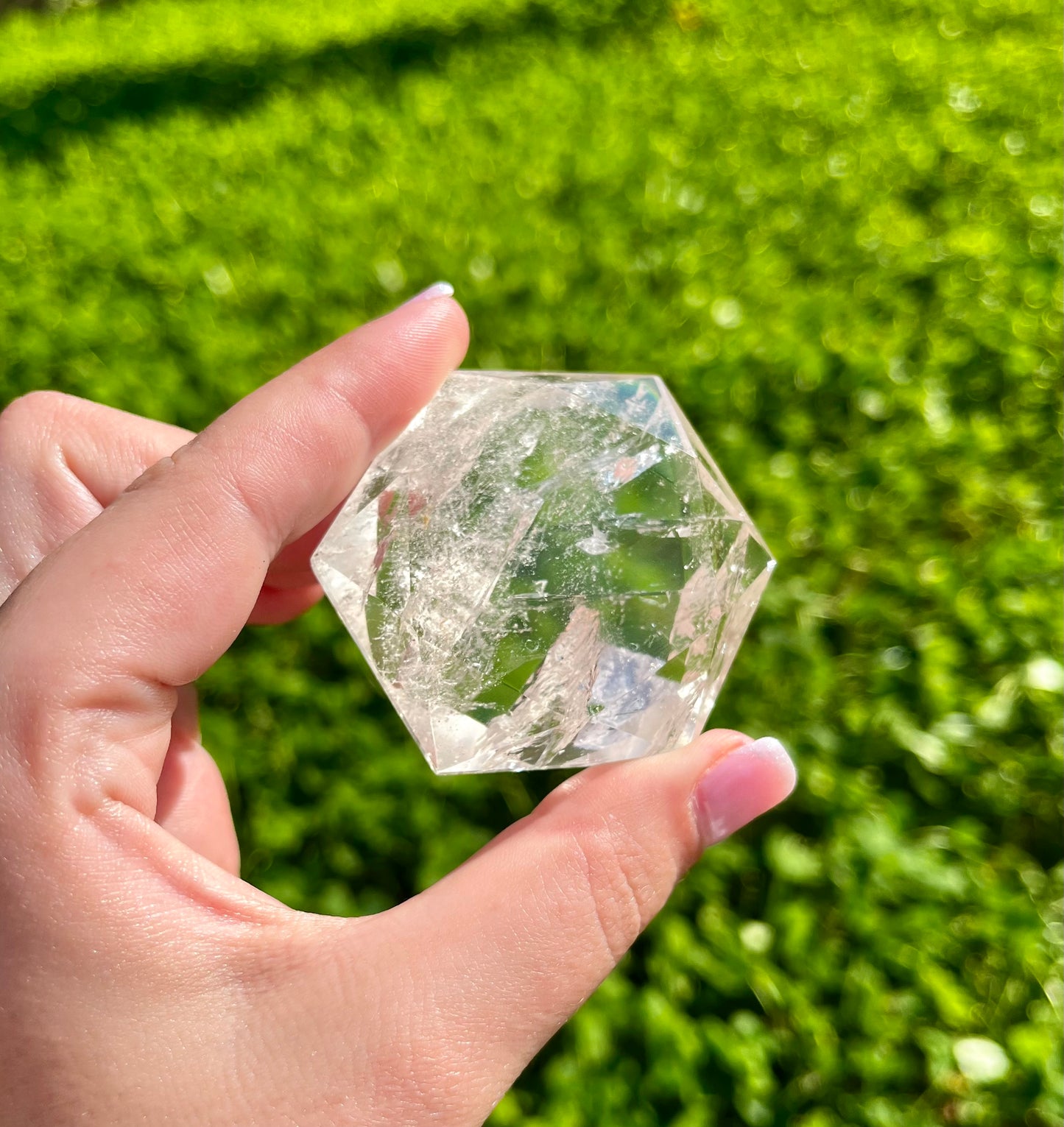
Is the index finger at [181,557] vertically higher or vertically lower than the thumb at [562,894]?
higher

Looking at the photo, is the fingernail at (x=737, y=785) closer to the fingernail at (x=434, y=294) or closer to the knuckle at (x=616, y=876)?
the knuckle at (x=616, y=876)

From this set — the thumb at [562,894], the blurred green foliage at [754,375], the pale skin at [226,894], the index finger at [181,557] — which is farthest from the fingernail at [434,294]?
the blurred green foliage at [754,375]

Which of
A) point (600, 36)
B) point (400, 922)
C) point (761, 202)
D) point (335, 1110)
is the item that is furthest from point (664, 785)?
point (600, 36)

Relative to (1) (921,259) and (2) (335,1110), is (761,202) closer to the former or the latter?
(1) (921,259)

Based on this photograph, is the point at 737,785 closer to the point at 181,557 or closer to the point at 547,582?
the point at 547,582

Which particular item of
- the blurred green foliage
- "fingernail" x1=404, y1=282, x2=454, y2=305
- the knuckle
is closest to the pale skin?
the knuckle

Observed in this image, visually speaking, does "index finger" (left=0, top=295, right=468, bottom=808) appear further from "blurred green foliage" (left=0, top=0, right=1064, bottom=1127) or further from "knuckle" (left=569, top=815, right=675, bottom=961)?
"blurred green foliage" (left=0, top=0, right=1064, bottom=1127)
